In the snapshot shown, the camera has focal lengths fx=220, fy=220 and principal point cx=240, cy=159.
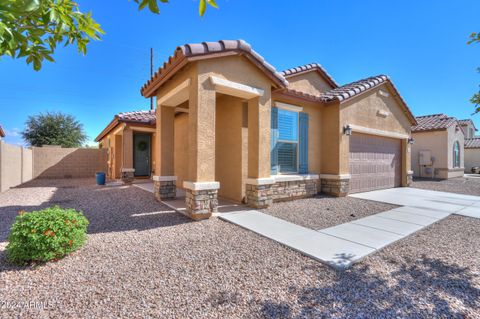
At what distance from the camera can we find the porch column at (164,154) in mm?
8133

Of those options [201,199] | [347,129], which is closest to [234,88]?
[201,199]

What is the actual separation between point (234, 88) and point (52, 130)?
27949mm

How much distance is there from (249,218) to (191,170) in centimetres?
208

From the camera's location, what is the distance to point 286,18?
377 inches

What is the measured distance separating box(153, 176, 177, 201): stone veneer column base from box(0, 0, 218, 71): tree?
5.90 metres

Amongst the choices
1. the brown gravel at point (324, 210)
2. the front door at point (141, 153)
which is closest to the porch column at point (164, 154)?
the brown gravel at point (324, 210)

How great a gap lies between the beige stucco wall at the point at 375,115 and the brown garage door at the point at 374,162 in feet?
1.83

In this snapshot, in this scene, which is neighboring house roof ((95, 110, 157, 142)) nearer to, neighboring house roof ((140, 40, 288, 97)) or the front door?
the front door

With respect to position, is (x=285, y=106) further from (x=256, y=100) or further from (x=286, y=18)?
(x=286, y=18)

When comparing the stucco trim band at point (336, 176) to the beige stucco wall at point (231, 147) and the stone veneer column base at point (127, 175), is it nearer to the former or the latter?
the beige stucco wall at point (231, 147)

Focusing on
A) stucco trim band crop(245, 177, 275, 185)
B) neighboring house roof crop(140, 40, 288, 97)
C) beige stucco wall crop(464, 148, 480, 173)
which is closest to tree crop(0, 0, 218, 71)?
neighboring house roof crop(140, 40, 288, 97)

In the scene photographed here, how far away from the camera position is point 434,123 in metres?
Answer: 17.8

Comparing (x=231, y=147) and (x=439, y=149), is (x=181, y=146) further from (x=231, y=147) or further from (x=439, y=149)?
(x=439, y=149)

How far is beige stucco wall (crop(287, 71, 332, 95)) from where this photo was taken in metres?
9.97
